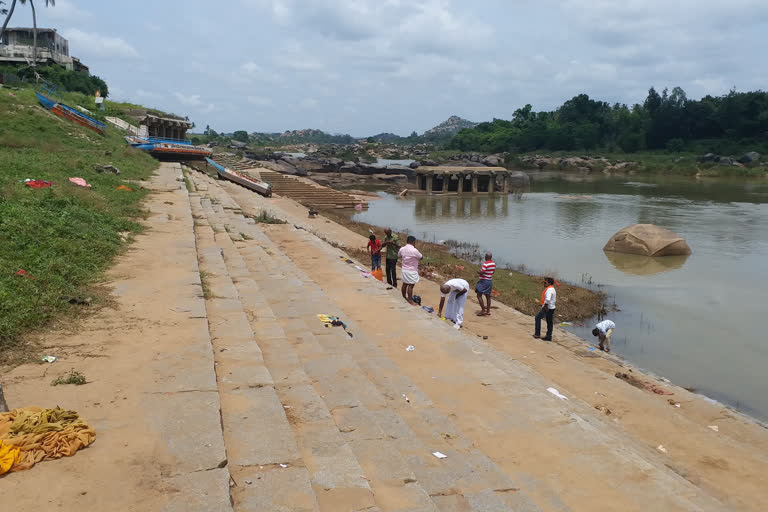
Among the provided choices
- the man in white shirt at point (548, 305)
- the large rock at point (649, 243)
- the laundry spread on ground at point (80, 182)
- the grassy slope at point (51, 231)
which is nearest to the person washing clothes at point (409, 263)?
the man in white shirt at point (548, 305)

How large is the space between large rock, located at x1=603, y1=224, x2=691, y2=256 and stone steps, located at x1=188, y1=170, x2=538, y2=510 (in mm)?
17605

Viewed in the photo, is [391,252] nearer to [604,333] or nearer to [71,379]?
[604,333]

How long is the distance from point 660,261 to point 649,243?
0.92m

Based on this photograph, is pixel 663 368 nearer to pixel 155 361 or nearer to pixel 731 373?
pixel 731 373

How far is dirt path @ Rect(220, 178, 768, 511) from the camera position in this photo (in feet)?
19.7

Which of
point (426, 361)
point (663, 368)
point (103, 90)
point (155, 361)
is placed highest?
point (103, 90)

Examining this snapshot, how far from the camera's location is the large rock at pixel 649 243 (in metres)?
21.6

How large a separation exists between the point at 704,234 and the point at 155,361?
28.4 m

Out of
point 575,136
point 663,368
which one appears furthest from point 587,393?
point 575,136

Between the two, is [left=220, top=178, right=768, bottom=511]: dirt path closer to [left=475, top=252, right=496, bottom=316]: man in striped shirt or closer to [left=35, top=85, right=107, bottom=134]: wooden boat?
[left=475, top=252, right=496, bottom=316]: man in striped shirt

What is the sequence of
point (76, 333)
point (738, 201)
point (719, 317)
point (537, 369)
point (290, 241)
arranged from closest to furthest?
point (76, 333)
point (537, 369)
point (719, 317)
point (290, 241)
point (738, 201)

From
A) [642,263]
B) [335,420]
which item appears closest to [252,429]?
[335,420]

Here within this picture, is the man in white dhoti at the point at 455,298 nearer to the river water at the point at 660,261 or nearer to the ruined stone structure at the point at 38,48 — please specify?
the river water at the point at 660,261

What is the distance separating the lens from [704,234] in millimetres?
27594
